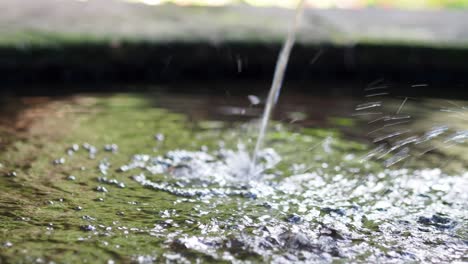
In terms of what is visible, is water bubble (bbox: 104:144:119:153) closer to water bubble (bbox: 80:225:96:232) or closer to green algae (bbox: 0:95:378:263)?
green algae (bbox: 0:95:378:263)

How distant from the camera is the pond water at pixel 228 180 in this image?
5.44 ft

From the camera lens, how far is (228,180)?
235 cm

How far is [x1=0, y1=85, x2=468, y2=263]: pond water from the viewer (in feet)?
5.44

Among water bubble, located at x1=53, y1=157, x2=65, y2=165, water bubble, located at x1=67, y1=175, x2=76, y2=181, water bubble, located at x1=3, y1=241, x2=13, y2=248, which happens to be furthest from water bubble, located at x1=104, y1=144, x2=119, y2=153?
water bubble, located at x1=3, y1=241, x2=13, y2=248

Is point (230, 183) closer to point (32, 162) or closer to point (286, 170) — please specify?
point (286, 170)

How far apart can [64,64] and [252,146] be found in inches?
64.7

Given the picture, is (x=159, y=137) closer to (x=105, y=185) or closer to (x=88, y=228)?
(x=105, y=185)

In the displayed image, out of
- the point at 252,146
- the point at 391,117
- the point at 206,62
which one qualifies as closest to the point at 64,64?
the point at 206,62

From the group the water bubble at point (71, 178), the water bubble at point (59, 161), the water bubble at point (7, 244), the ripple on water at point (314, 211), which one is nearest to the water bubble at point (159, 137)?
the ripple on water at point (314, 211)

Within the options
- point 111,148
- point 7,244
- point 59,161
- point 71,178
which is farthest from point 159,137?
point 7,244

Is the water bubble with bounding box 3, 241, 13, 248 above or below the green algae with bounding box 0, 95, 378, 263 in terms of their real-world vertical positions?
below

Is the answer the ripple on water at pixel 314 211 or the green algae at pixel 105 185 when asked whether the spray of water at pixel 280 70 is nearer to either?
the green algae at pixel 105 185

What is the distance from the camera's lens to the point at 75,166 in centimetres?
241

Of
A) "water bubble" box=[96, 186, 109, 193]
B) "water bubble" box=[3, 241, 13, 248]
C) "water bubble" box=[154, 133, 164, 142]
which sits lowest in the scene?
"water bubble" box=[3, 241, 13, 248]
